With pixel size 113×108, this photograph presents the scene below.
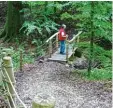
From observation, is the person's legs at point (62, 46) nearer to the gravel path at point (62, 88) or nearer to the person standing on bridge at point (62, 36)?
the person standing on bridge at point (62, 36)

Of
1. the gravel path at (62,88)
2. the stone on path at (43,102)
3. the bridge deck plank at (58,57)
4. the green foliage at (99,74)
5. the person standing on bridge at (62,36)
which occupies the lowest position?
the green foliage at (99,74)

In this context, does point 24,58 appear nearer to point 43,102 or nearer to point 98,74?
point 98,74

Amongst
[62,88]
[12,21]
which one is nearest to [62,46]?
[62,88]

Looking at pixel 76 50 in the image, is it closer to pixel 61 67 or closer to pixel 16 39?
pixel 61 67

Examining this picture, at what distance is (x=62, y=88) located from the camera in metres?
10.3

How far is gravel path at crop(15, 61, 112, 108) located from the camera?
9.19 meters

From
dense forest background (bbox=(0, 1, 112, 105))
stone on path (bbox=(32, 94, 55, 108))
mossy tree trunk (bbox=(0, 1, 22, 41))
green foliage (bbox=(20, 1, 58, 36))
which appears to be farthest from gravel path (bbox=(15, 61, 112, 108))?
mossy tree trunk (bbox=(0, 1, 22, 41))

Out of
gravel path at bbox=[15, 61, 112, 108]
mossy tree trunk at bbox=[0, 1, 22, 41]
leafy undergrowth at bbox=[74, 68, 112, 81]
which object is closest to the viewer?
gravel path at bbox=[15, 61, 112, 108]

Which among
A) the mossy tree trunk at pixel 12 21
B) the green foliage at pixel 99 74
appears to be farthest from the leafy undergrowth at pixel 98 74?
the mossy tree trunk at pixel 12 21

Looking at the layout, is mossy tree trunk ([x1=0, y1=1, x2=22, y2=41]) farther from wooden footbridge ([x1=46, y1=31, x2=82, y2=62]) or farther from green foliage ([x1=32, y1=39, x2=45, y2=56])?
wooden footbridge ([x1=46, y1=31, x2=82, y2=62])

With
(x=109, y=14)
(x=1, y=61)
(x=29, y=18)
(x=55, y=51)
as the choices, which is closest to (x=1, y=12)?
(x=29, y=18)

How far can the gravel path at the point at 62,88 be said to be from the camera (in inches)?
362

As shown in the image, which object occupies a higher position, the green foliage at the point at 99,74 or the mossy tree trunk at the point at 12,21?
the mossy tree trunk at the point at 12,21

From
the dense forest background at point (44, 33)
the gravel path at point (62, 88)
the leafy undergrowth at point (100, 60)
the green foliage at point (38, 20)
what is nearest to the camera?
the gravel path at point (62, 88)
